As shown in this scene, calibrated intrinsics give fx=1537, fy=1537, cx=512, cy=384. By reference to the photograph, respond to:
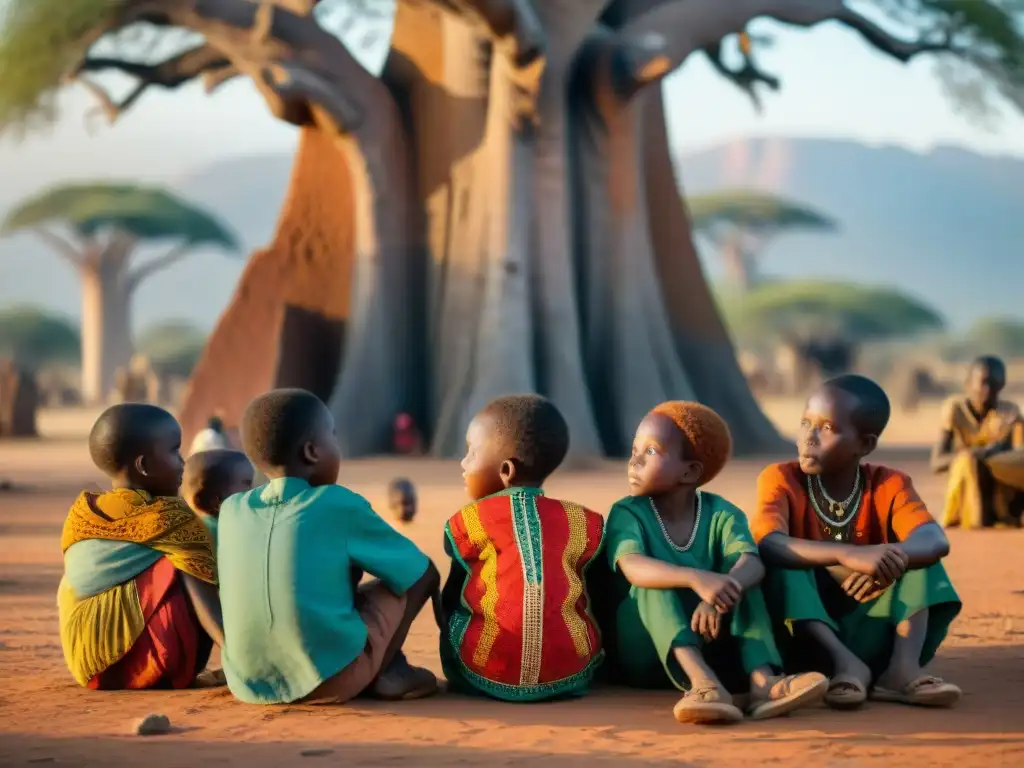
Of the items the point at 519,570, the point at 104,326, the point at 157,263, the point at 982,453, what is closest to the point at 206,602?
the point at 519,570

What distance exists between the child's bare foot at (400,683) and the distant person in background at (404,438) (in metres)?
12.1

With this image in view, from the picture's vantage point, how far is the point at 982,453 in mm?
9867

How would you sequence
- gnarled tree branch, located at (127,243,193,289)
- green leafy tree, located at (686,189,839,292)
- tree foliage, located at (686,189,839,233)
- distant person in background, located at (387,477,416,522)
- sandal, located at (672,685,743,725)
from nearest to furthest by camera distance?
sandal, located at (672,685,743,725) → distant person in background, located at (387,477,416,522) → gnarled tree branch, located at (127,243,193,289) → green leafy tree, located at (686,189,839,292) → tree foliage, located at (686,189,839,233)

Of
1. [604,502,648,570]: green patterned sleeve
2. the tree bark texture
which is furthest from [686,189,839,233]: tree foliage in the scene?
[604,502,648,570]: green patterned sleeve

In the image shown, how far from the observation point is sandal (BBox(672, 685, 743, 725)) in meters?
4.24

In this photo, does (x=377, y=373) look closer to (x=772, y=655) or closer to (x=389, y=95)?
(x=389, y=95)

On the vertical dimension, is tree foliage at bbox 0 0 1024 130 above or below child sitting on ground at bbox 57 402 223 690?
above

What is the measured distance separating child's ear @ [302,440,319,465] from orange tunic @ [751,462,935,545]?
4.59 feet

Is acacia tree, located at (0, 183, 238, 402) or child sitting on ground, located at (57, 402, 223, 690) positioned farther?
acacia tree, located at (0, 183, 238, 402)

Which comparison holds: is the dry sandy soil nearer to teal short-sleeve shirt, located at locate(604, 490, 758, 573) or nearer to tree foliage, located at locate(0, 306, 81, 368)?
teal short-sleeve shirt, located at locate(604, 490, 758, 573)

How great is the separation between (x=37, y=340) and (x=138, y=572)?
194 ft

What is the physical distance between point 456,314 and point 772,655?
1237 centimetres

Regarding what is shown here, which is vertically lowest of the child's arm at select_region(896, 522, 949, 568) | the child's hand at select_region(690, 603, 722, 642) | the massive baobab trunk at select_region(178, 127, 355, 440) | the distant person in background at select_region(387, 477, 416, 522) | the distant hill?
the child's hand at select_region(690, 603, 722, 642)

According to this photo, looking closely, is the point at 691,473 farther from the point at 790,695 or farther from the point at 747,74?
the point at 747,74
